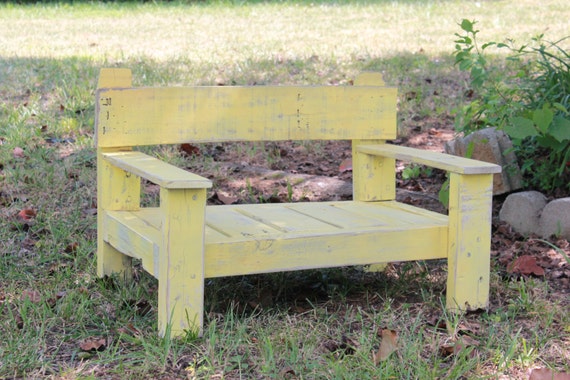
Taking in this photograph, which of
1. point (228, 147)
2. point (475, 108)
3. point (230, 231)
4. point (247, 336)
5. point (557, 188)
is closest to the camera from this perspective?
point (247, 336)

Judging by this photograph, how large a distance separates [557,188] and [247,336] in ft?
6.78

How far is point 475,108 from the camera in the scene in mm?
4520

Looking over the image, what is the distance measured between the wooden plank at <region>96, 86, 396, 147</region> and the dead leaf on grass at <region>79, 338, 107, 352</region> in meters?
0.79

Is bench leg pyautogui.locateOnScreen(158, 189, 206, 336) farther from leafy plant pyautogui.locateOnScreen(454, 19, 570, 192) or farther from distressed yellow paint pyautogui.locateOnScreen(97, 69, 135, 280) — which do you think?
leafy plant pyautogui.locateOnScreen(454, 19, 570, 192)

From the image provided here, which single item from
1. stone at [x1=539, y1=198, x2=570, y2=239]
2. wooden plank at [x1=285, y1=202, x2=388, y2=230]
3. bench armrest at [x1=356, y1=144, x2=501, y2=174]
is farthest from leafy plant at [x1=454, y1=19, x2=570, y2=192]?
wooden plank at [x1=285, y1=202, x2=388, y2=230]

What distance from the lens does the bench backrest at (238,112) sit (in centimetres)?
314

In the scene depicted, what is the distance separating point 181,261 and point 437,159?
1048 mm

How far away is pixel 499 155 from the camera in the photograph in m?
4.17

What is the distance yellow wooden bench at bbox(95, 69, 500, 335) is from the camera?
8.79 feet

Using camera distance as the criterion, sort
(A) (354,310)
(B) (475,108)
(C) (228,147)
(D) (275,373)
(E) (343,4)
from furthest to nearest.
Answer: (E) (343,4)
(C) (228,147)
(B) (475,108)
(A) (354,310)
(D) (275,373)

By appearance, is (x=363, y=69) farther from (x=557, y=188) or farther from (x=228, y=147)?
(x=557, y=188)

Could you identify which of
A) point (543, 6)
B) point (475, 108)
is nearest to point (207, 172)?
point (475, 108)

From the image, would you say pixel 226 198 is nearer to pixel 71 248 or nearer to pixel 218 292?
pixel 71 248

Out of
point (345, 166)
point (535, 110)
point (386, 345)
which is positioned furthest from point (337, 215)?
point (345, 166)
